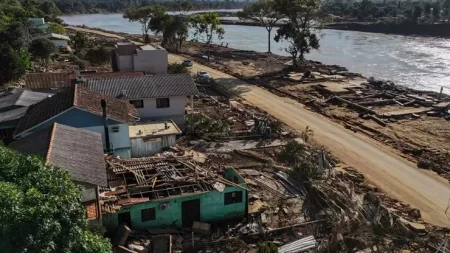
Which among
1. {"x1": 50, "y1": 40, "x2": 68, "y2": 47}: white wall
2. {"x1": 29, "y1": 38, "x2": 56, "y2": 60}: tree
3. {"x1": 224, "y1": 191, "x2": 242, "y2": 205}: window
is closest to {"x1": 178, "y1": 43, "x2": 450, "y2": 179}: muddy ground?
{"x1": 224, "y1": 191, "x2": 242, "y2": 205}: window

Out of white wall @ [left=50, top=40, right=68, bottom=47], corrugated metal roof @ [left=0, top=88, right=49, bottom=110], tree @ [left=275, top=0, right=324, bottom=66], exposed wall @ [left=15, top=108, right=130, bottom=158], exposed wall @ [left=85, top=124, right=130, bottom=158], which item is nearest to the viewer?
exposed wall @ [left=15, top=108, right=130, bottom=158]

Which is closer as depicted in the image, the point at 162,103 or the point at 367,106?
the point at 162,103

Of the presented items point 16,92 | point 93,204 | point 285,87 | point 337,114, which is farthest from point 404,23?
point 93,204

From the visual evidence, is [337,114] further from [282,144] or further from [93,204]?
[93,204]

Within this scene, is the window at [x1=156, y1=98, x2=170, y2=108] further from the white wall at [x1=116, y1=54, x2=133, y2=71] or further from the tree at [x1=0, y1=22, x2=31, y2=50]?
the tree at [x1=0, y1=22, x2=31, y2=50]

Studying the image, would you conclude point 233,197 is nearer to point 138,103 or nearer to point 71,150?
point 71,150

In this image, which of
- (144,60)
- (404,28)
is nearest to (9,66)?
(144,60)

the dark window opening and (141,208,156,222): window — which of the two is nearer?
the dark window opening
